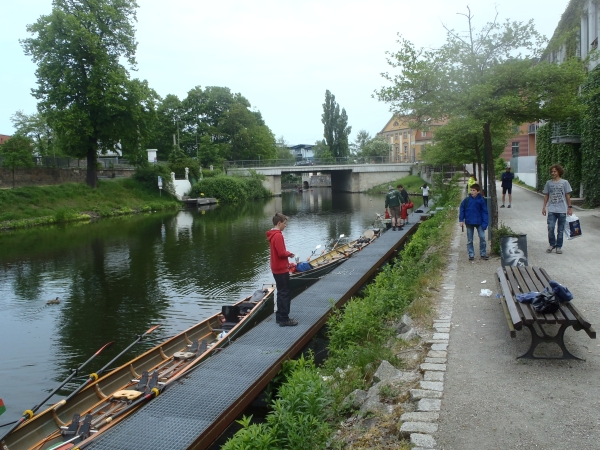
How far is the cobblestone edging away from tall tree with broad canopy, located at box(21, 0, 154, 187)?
3849 centimetres

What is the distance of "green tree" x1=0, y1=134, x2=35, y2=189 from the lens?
39.5m

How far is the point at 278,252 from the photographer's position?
8.81m

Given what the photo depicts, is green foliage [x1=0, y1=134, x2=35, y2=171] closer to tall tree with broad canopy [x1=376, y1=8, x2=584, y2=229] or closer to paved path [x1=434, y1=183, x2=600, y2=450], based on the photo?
tall tree with broad canopy [x1=376, y1=8, x2=584, y2=229]

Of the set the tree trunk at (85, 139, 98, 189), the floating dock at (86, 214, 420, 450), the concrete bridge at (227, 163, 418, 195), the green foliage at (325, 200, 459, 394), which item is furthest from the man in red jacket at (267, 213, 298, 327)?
the concrete bridge at (227, 163, 418, 195)

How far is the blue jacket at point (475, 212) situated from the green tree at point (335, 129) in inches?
3096

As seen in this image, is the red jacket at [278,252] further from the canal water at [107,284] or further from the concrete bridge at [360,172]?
the concrete bridge at [360,172]

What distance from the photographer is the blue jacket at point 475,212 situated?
460 inches

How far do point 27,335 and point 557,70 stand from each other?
1372 cm

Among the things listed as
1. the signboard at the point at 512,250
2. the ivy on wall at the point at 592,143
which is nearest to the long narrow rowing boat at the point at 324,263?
the signboard at the point at 512,250

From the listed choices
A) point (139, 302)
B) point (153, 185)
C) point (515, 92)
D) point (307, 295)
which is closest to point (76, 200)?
point (153, 185)

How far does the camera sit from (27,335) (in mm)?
12836

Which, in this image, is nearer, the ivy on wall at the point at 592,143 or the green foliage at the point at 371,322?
the green foliage at the point at 371,322

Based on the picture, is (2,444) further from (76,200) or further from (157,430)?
(76,200)

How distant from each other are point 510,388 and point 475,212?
690cm
